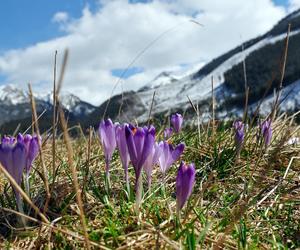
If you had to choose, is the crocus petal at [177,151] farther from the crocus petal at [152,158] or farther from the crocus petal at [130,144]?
the crocus petal at [130,144]

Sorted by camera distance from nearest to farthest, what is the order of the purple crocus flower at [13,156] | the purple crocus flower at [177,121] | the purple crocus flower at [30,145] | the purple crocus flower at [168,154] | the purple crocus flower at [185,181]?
1. the purple crocus flower at [185,181]
2. the purple crocus flower at [13,156]
3. the purple crocus flower at [30,145]
4. the purple crocus flower at [168,154]
5. the purple crocus flower at [177,121]

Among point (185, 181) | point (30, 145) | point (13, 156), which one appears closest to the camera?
point (185, 181)

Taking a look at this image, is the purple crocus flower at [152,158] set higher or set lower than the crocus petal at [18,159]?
lower

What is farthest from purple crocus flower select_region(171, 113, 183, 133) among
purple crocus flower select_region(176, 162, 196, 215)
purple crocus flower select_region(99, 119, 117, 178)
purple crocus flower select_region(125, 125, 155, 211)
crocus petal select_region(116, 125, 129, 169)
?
purple crocus flower select_region(176, 162, 196, 215)

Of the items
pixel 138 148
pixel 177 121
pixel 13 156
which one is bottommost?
pixel 177 121

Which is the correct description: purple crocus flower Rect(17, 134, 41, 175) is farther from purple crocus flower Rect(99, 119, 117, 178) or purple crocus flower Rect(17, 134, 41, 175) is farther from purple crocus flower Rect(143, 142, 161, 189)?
purple crocus flower Rect(143, 142, 161, 189)

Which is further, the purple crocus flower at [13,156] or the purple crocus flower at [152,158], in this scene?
the purple crocus flower at [152,158]

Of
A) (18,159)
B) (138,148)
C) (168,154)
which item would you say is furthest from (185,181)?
(18,159)

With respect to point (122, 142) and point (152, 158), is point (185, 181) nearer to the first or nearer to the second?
point (152, 158)

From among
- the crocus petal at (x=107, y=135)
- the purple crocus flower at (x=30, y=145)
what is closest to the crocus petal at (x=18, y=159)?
the purple crocus flower at (x=30, y=145)

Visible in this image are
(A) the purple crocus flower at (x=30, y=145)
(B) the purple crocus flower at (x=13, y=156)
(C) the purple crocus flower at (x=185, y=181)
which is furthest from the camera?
(A) the purple crocus flower at (x=30, y=145)

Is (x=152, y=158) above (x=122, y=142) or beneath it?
beneath

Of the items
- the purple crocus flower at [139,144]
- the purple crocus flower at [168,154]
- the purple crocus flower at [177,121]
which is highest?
the purple crocus flower at [139,144]

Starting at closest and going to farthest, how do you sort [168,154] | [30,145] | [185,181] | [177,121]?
[185,181] < [30,145] < [168,154] < [177,121]
